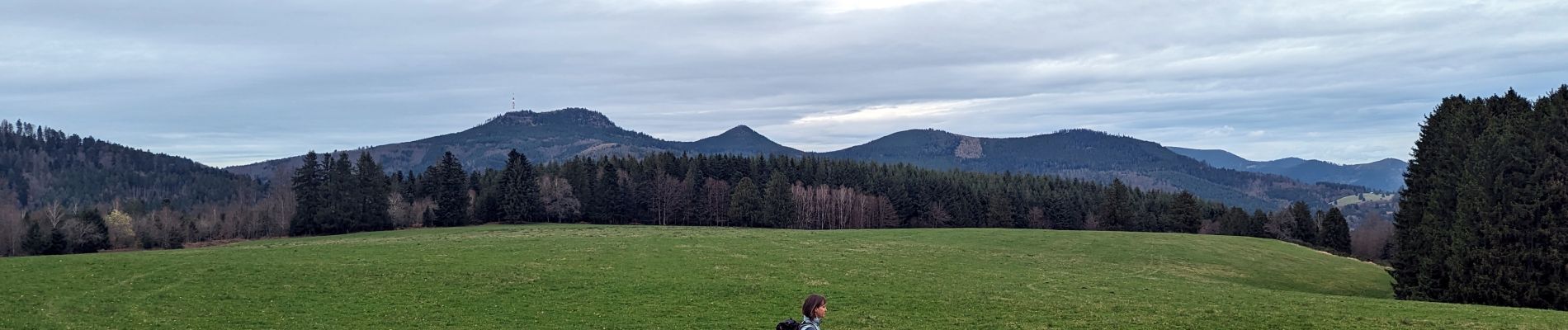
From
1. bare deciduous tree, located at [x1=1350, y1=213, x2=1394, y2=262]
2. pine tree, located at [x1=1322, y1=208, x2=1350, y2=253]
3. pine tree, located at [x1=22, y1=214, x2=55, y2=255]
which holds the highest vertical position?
pine tree, located at [x1=22, y1=214, x2=55, y2=255]

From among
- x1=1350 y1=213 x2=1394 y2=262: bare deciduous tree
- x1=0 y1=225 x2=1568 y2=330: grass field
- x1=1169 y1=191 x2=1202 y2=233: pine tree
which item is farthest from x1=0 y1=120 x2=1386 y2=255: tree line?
x1=0 y1=225 x2=1568 y2=330: grass field

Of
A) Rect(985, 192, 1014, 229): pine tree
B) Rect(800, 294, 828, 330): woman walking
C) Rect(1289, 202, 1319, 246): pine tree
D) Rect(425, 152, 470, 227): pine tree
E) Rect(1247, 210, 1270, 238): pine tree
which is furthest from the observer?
Rect(985, 192, 1014, 229): pine tree

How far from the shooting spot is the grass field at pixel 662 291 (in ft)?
98.3

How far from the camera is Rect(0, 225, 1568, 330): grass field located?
1179 inches

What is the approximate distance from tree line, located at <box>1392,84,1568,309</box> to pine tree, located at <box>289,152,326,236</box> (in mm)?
105188

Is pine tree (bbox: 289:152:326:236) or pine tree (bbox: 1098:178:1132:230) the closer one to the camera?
pine tree (bbox: 289:152:326:236)

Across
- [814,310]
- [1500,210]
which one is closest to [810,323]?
[814,310]

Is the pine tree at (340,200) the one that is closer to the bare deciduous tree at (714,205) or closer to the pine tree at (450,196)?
the pine tree at (450,196)

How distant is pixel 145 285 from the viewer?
35969mm

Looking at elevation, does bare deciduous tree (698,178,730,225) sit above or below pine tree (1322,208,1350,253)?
above

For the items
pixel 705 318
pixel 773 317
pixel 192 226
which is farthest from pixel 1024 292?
pixel 192 226

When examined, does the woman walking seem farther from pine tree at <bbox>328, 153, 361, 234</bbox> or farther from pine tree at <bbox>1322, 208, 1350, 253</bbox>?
pine tree at <bbox>1322, 208, 1350, 253</bbox>

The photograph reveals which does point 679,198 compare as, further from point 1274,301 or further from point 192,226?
point 1274,301

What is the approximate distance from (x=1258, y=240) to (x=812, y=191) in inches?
2361
